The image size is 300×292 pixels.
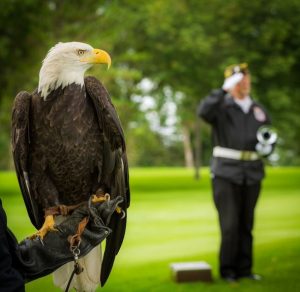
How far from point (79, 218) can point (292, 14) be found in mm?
14223

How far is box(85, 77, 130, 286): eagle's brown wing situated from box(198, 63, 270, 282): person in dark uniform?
8.19 feet

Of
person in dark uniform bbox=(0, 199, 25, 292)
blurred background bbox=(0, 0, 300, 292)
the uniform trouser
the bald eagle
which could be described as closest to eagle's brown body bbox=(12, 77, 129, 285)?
the bald eagle

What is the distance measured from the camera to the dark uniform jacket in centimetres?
460

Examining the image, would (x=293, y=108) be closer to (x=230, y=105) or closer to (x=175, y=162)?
(x=230, y=105)

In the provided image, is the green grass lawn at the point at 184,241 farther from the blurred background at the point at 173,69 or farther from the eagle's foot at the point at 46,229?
the eagle's foot at the point at 46,229

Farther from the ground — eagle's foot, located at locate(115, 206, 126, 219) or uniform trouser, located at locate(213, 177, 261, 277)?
eagle's foot, located at locate(115, 206, 126, 219)

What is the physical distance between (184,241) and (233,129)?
283cm

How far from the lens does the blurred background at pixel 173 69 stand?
7.45 meters

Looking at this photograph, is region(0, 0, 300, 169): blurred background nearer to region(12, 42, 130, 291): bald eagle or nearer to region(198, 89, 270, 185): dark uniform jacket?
region(198, 89, 270, 185): dark uniform jacket

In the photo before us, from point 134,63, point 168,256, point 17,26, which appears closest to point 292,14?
point 134,63

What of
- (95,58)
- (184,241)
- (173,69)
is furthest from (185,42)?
(95,58)

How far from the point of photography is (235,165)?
4.61 meters

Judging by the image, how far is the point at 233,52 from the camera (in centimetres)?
1481

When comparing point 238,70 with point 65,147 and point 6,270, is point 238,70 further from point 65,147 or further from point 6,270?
point 6,270
